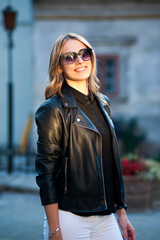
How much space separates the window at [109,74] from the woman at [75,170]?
10.2 meters

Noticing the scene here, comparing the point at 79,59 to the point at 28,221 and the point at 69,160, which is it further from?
the point at 28,221

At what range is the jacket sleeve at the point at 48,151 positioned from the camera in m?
2.17

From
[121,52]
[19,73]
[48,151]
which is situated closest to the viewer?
[48,151]

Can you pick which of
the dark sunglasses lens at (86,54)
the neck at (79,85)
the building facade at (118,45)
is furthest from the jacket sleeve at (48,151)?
the building facade at (118,45)

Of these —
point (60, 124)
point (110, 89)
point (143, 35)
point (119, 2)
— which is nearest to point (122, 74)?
point (110, 89)

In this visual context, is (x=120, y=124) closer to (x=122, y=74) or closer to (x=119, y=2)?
(x=122, y=74)

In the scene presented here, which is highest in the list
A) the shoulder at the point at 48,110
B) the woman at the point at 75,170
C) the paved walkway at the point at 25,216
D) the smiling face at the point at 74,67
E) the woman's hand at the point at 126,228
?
the smiling face at the point at 74,67

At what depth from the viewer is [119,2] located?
12.0 m

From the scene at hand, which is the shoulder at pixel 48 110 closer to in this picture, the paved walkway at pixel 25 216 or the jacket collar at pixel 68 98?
the jacket collar at pixel 68 98

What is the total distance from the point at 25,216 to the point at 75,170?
399 centimetres

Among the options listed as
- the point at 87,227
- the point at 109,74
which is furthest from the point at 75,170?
the point at 109,74

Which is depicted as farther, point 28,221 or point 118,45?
point 118,45

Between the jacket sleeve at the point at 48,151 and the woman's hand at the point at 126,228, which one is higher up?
the jacket sleeve at the point at 48,151

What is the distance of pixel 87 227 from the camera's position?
2207 mm
